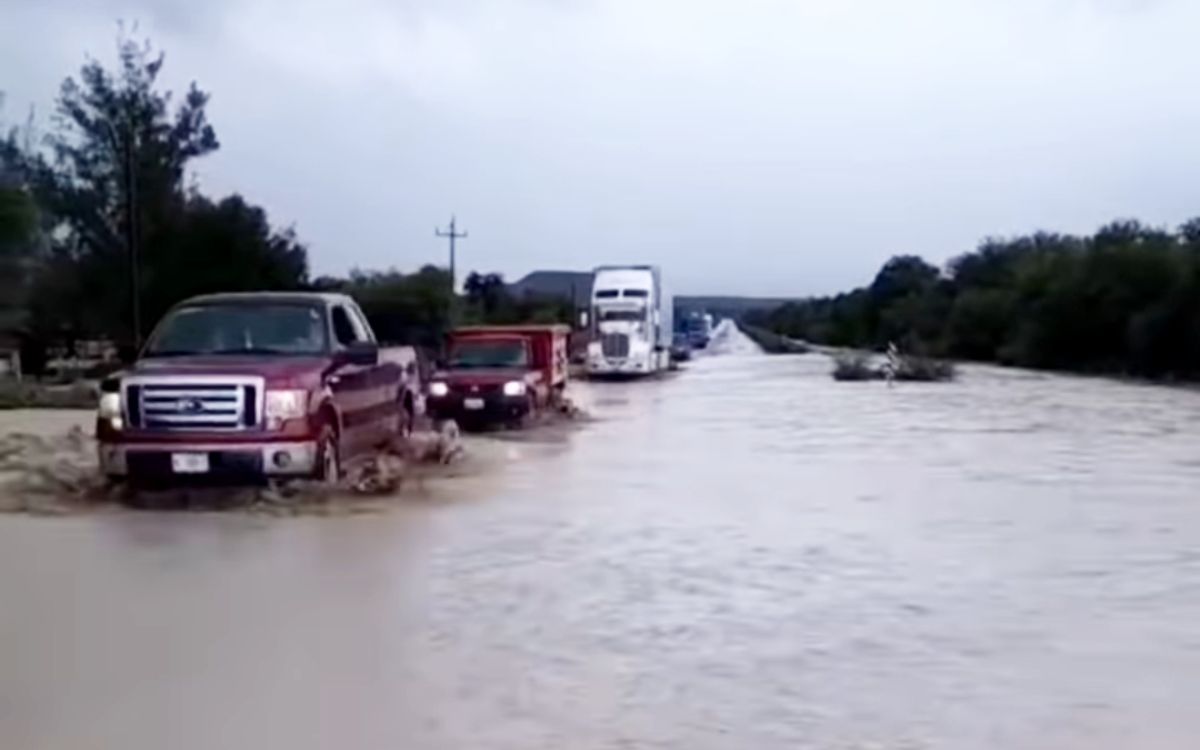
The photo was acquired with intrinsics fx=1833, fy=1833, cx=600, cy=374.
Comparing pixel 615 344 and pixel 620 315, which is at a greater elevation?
pixel 620 315

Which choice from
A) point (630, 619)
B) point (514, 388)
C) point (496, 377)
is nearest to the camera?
point (630, 619)

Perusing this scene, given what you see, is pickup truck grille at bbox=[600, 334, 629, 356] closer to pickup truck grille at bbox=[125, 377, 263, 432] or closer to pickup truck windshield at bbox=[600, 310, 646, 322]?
pickup truck windshield at bbox=[600, 310, 646, 322]

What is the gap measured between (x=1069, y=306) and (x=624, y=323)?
23.5 m

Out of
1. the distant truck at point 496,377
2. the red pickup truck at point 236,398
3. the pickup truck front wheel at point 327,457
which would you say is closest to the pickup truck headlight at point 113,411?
the red pickup truck at point 236,398

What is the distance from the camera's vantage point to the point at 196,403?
1576cm

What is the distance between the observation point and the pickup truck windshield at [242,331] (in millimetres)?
17031

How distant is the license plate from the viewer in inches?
623

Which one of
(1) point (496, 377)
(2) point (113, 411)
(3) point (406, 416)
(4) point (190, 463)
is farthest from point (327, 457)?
(1) point (496, 377)

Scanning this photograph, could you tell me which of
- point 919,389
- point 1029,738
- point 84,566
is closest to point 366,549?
point 84,566

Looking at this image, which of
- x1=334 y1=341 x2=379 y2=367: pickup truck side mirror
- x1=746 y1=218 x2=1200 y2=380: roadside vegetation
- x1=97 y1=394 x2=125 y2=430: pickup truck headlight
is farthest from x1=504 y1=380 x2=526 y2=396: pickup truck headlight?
x1=746 y1=218 x2=1200 y2=380: roadside vegetation

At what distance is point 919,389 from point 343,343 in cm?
3330

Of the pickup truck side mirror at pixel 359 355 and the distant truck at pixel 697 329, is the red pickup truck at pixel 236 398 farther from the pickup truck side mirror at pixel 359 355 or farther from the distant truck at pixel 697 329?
the distant truck at pixel 697 329

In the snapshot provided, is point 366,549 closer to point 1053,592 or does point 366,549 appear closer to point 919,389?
point 1053,592

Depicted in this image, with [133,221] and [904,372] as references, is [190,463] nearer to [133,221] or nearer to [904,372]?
[133,221]
